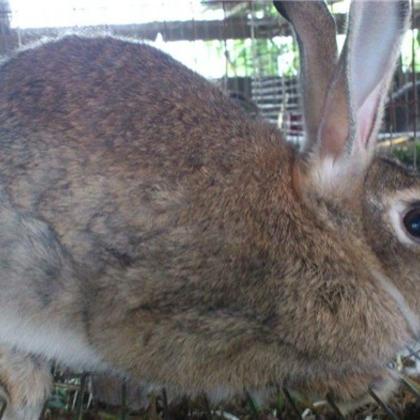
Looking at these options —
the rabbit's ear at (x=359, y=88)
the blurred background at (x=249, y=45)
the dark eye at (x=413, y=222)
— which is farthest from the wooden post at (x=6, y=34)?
the dark eye at (x=413, y=222)

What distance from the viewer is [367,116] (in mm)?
1725

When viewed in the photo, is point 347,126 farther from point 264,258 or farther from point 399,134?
point 399,134

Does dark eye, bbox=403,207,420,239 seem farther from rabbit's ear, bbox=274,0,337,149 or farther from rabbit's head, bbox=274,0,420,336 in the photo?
A: rabbit's ear, bbox=274,0,337,149

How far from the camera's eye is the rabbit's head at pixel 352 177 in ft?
5.71

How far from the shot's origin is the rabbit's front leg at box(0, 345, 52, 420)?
1.88m

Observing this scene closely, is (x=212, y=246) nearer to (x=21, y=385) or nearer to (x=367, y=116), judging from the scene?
(x=367, y=116)

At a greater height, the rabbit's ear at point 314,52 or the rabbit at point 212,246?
the rabbit's ear at point 314,52

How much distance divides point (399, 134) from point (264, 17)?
3.42 feet

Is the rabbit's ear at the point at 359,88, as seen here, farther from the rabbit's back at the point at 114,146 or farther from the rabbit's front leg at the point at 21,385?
the rabbit's front leg at the point at 21,385

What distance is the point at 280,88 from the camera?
5.29 metres

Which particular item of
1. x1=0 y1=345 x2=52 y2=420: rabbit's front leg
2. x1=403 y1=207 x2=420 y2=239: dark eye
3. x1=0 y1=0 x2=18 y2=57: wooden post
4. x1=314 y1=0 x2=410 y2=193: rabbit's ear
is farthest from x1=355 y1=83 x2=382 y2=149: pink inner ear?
x1=0 y1=0 x2=18 y2=57: wooden post

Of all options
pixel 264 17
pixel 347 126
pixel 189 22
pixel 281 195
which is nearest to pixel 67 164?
pixel 281 195

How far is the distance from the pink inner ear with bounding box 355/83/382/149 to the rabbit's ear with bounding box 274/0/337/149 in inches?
3.7

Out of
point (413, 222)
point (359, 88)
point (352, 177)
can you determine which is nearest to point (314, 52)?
point (359, 88)
